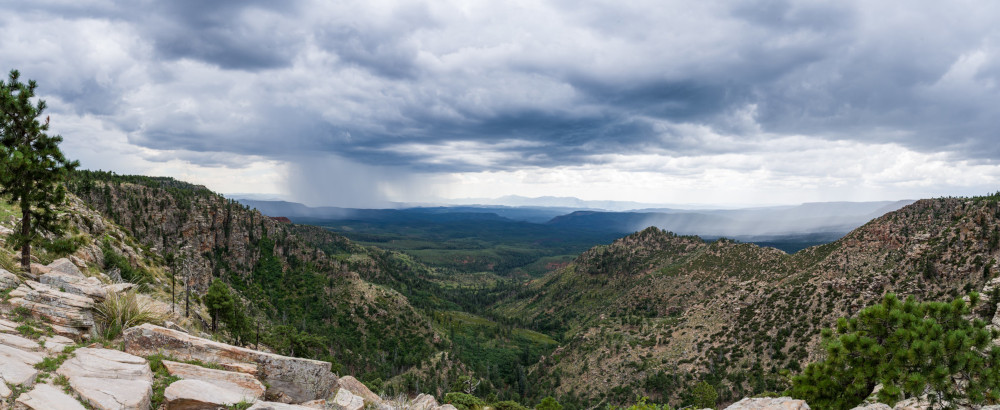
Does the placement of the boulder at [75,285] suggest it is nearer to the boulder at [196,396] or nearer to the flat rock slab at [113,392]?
the flat rock slab at [113,392]

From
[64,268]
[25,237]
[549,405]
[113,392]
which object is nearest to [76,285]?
[25,237]

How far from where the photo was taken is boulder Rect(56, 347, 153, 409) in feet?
36.7

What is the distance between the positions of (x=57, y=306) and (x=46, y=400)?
9.29 metres

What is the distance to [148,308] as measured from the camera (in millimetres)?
19219

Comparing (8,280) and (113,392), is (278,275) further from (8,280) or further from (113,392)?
(113,392)

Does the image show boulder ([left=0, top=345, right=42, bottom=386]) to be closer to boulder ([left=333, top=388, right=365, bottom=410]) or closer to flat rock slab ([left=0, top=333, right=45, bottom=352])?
flat rock slab ([left=0, top=333, right=45, bottom=352])

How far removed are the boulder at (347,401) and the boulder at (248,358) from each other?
1.34 meters

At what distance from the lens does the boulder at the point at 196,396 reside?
12367 millimetres

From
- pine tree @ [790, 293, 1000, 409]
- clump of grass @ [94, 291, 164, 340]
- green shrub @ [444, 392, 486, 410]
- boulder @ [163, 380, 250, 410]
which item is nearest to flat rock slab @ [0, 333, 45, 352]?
clump of grass @ [94, 291, 164, 340]

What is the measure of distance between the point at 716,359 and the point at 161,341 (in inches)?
3579

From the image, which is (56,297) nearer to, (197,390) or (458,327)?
(197,390)

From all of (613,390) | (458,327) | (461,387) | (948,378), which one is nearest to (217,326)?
(461,387)

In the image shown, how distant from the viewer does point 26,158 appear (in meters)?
19.7

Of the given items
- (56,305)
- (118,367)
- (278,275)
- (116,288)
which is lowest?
(278,275)
